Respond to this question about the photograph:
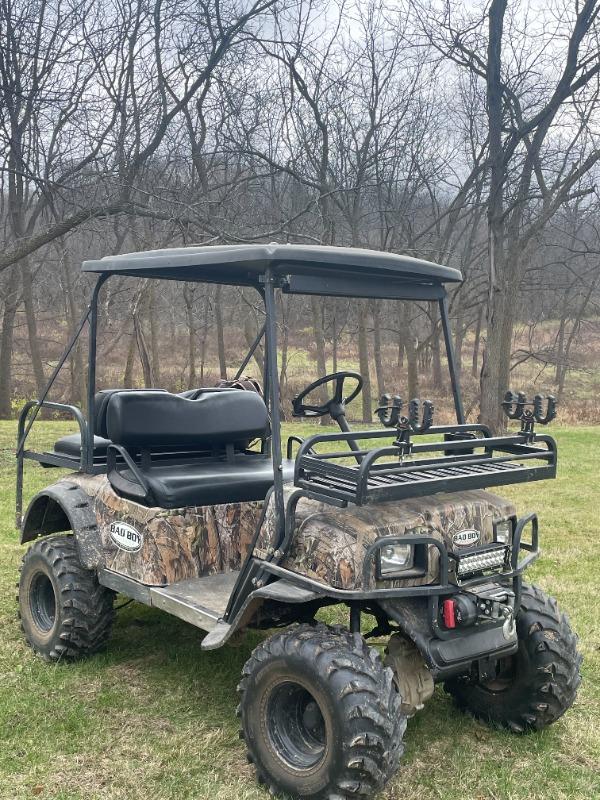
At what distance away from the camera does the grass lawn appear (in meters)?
3.17

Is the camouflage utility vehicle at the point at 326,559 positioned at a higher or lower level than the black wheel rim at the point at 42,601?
higher

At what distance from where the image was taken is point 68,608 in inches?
165

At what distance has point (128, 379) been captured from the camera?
59.6 ft

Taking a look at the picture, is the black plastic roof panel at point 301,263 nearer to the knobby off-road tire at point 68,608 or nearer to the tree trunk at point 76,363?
the knobby off-road tire at point 68,608

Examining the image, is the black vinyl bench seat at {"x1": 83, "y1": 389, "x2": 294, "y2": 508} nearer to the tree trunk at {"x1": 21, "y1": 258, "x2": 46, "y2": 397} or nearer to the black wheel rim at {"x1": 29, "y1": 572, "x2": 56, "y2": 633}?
the black wheel rim at {"x1": 29, "y1": 572, "x2": 56, "y2": 633}

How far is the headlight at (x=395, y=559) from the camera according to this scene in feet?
10.00

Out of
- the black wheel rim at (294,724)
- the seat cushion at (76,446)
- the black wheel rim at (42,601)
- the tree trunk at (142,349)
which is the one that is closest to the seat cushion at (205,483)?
the seat cushion at (76,446)

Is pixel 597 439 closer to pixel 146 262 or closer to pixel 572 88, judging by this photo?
pixel 572 88

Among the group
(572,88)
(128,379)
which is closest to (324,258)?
(572,88)

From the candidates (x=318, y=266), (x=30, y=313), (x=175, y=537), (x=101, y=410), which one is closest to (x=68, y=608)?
(x=175, y=537)

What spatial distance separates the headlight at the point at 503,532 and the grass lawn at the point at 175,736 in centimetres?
91

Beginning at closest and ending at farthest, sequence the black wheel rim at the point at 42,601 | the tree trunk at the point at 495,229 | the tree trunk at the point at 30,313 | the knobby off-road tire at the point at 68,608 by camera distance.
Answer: the knobby off-road tire at the point at 68,608, the black wheel rim at the point at 42,601, the tree trunk at the point at 495,229, the tree trunk at the point at 30,313

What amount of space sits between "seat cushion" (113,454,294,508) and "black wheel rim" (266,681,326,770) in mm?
1121

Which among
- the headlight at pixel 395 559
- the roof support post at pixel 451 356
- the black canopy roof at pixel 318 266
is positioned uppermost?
the black canopy roof at pixel 318 266
